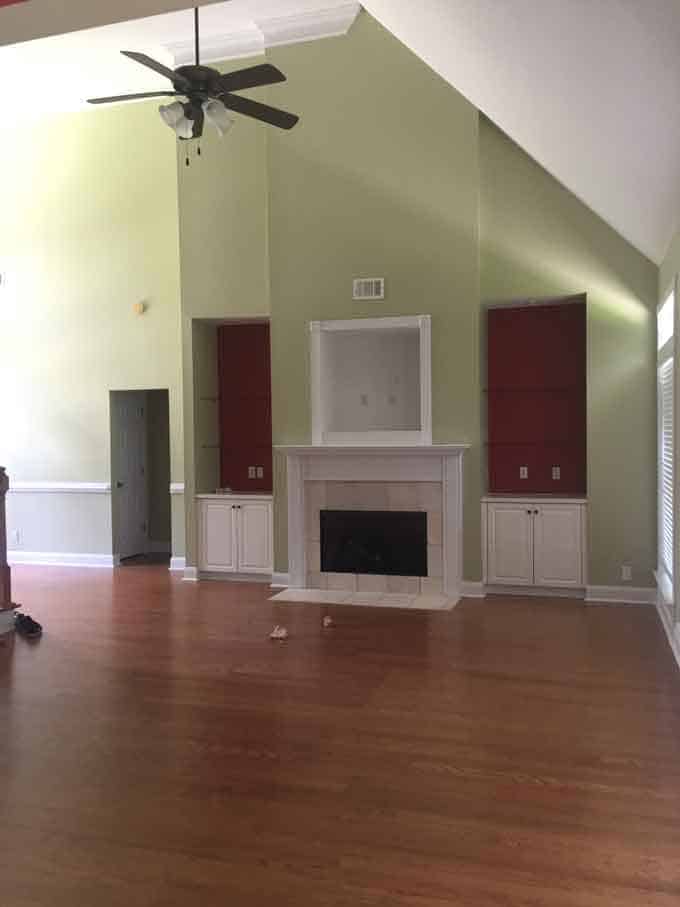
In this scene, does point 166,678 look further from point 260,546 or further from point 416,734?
point 260,546

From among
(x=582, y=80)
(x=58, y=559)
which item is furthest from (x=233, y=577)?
(x=582, y=80)

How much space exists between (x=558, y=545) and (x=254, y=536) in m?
2.85

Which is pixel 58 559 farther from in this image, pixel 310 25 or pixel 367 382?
pixel 310 25

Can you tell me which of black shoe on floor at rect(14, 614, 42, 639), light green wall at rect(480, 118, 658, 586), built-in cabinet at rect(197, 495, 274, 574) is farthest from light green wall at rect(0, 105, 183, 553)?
light green wall at rect(480, 118, 658, 586)

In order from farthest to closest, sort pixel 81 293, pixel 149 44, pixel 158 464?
pixel 158 464 < pixel 81 293 < pixel 149 44

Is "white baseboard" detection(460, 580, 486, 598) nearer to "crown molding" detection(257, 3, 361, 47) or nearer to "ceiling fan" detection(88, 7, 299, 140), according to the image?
"ceiling fan" detection(88, 7, 299, 140)

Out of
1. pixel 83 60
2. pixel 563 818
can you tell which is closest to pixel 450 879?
pixel 563 818

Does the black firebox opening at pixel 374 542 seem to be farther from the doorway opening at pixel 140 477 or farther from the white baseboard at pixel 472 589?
the doorway opening at pixel 140 477

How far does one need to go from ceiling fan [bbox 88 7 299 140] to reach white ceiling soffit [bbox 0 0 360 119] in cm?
220

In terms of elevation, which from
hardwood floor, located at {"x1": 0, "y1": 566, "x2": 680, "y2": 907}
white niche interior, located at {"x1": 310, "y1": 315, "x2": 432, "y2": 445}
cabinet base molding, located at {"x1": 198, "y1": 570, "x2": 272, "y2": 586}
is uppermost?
white niche interior, located at {"x1": 310, "y1": 315, "x2": 432, "y2": 445}

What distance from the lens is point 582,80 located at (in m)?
3.90

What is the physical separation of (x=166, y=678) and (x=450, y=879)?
2.70 meters

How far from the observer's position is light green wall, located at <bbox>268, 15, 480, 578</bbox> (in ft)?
23.6

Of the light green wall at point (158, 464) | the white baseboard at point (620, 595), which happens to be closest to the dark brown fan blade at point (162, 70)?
the white baseboard at point (620, 595)
